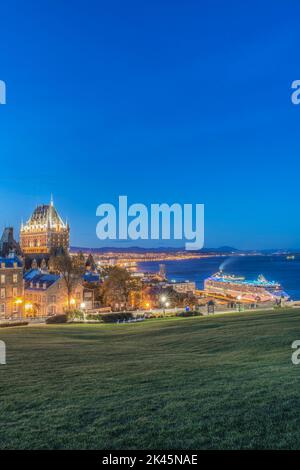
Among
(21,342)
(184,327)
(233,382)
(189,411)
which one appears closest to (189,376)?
(233,382)

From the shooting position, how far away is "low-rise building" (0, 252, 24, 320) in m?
53.2

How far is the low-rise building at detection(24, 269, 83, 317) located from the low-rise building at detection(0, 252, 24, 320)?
199 centimetres

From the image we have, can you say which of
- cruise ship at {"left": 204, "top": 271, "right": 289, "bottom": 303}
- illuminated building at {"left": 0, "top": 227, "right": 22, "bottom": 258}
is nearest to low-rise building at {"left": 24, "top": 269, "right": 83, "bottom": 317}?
illuminated building at {"left": 0, "top": 227, "right": 22, "bottom": 258}

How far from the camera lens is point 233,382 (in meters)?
11.8

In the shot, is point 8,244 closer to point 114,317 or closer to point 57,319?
point 57,319

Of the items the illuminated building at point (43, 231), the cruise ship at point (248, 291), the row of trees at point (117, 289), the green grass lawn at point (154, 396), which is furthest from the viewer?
the illuminated building at point (43, 231)

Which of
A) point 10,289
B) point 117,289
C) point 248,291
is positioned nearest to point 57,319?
point 10,289

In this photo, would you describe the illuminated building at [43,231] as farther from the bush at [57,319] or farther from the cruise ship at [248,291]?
the bush at [57,319]

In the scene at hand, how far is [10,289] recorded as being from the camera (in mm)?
53781

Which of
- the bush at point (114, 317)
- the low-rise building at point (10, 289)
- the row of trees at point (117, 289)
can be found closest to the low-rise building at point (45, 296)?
the row of trees at point (117, 289)

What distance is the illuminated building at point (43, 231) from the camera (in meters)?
170

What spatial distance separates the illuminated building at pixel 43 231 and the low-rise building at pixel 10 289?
11405 centimetres

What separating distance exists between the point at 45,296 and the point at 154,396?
49.0m
